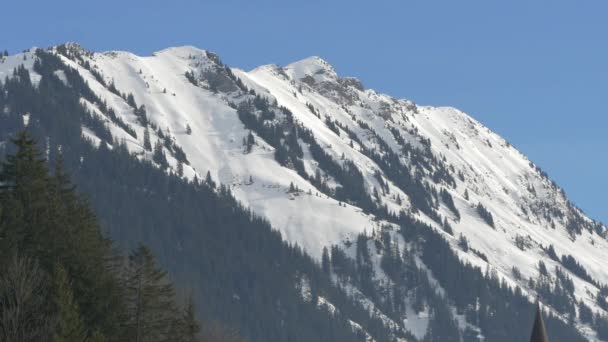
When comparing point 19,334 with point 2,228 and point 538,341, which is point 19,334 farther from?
point 538,341

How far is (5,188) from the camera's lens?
85.4 meters

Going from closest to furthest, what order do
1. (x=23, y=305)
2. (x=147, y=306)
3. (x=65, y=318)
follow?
(x=65, y=318) → (x=23, y=305) → (x=147, y=306)

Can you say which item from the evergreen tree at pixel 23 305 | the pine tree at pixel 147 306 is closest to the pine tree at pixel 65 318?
the evergreen tree at pixel 23 305

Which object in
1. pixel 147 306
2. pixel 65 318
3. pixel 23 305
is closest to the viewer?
pixel 65 318

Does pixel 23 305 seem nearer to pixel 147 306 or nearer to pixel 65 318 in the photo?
pixel 65 318

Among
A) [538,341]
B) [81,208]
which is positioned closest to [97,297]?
[81,208]

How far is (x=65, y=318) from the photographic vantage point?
65062 mm

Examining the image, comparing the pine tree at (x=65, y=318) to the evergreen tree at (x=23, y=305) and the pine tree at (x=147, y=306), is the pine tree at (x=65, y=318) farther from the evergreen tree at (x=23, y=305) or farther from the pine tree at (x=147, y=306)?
the pine tree at (x=147, y=306)

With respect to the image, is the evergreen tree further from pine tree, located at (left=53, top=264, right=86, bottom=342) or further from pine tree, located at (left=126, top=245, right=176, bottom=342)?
pine tree, located at (left=126, top=245, right=176, bottom=342)

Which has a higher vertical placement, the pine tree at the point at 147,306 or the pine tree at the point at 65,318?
the pine tree at the point at 147,306

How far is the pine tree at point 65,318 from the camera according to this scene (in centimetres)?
6419

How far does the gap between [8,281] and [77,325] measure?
498 cm

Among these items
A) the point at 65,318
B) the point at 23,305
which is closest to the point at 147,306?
the point at 23,305

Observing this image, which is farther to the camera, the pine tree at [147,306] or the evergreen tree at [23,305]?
the pine tree at [147,306]
